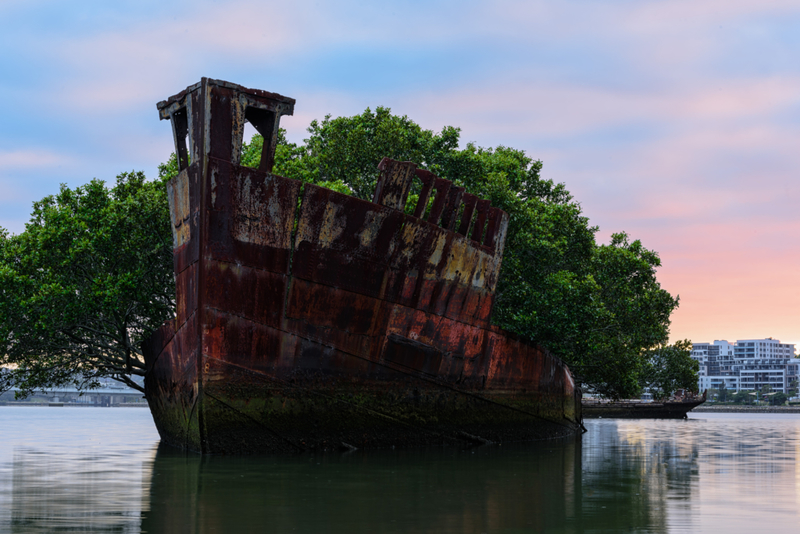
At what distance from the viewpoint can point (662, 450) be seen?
70.6 ft

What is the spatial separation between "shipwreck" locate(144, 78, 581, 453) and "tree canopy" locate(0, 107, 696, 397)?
5.63 metres

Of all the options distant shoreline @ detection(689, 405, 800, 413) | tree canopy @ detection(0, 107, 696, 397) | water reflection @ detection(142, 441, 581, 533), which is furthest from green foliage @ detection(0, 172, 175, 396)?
distant shoreline @ detection(689, 405, 800, 413)

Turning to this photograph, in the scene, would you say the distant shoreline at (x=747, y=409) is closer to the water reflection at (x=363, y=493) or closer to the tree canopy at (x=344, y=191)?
the tree canopy at (x=344, y=191)

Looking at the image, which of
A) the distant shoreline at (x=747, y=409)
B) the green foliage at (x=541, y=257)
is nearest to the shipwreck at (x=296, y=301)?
the green foliage at (x=541, y=257)

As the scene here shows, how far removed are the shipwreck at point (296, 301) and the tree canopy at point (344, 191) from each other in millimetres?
5634

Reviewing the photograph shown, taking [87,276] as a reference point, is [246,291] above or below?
below

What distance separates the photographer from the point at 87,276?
23531 millimetres

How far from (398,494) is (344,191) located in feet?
43.8

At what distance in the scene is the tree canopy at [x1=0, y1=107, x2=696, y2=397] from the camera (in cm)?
2259

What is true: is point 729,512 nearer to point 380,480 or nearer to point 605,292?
point 380,480

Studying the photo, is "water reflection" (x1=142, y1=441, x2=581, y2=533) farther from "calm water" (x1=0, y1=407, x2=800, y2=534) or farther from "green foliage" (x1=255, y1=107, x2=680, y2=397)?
"green foliage" (x1=255, y1=107, x2=680, y2=397)

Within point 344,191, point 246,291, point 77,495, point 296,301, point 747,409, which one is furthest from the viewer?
point 747,409

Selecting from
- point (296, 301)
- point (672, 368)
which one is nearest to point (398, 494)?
point (296, 301)

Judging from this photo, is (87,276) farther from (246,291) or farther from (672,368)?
(672,368)
